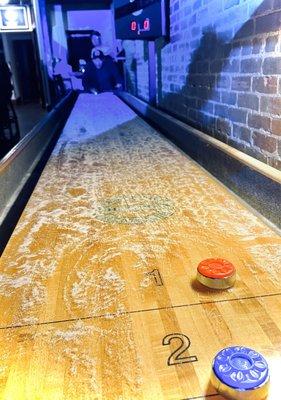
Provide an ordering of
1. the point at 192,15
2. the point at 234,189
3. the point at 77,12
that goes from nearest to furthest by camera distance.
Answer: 1. the point at 234,189
2. the point at 192,15
3. the point at 77,12

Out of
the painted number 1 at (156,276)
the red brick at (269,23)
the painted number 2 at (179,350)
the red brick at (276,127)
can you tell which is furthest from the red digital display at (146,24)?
the painted number 2 at (179,350)

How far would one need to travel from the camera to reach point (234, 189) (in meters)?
2.57

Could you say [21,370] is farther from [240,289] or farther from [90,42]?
[90,42]

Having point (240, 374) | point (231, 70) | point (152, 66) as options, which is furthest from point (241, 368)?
point (152, 66)

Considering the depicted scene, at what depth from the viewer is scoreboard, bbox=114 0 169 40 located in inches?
175

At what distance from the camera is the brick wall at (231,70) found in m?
2.10

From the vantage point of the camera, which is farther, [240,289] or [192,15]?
[192,15]

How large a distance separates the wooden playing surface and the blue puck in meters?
0.07

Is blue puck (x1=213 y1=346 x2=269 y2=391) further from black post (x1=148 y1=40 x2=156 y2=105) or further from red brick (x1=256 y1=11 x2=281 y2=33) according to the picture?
black post (x1=148 y1=40 x2=156 y2=105)

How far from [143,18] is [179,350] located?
4666 mm

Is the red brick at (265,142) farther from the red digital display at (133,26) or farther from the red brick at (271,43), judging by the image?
the red digital display at (133,26)

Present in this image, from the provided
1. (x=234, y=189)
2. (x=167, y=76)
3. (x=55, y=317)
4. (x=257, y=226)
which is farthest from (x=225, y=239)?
(x=167, y=76)

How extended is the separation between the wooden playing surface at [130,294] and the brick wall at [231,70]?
0.50 meters

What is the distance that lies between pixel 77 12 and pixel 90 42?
39.4 inches
